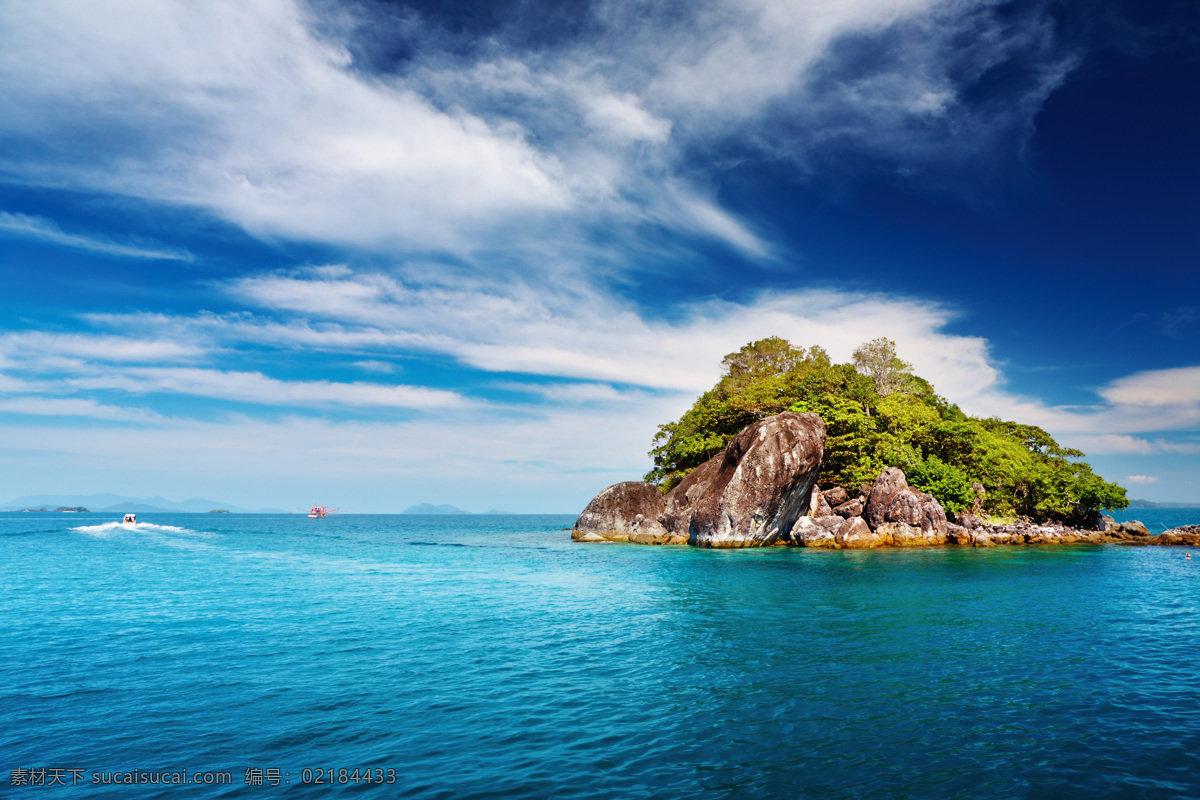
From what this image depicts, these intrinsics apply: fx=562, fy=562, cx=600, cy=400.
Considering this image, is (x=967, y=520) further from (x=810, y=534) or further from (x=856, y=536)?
(x=810, y=534)

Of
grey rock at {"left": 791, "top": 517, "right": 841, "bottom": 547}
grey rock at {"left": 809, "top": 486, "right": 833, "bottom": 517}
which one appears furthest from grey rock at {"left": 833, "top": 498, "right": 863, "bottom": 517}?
grey rock at {"left": 791, "top": 517, "right": 841, "bottom": 547}

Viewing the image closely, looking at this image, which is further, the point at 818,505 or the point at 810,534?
the point at 818,505

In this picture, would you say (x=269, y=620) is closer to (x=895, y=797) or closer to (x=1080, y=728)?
(x=895, y=797)

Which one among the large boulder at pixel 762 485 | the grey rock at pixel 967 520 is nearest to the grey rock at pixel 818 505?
the large boulder at pixel 762 485

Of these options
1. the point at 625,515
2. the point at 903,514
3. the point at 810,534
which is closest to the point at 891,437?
the point at 903,514

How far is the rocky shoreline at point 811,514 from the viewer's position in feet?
145

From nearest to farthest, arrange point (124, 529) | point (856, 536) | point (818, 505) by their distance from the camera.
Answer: point (856, 536)
point (818, 505)
point (124, 529)

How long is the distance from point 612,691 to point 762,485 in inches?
1361

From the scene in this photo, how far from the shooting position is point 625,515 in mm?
55469

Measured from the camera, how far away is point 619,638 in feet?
53.6

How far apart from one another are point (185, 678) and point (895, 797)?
14.5 metres

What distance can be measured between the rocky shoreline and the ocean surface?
19360 mm

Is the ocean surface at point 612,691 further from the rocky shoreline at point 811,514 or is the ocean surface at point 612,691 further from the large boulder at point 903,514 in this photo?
the large boulder at point 903,514

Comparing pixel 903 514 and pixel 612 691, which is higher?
pixel 903 514
